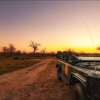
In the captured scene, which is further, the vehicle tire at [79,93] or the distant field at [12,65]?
the distant field at [12,65]

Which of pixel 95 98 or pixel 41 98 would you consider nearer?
pixel 95 98

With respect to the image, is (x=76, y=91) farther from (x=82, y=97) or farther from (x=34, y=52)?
(x=34, y=52)

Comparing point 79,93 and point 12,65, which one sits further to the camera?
point 12,65

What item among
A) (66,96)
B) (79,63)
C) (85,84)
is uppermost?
(79,63)

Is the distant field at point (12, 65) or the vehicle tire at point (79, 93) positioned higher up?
the vehicle tire at point (79, 93)

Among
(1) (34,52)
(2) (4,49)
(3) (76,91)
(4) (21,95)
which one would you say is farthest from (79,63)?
(2) (4,49)

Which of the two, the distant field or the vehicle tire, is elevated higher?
the vehicle tire

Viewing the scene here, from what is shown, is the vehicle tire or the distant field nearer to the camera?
the vehicle tire

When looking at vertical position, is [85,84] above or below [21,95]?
above

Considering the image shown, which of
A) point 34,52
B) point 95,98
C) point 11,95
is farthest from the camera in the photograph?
point 34,52

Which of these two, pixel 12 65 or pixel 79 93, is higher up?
pixel 79 93

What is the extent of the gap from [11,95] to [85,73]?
394 cm

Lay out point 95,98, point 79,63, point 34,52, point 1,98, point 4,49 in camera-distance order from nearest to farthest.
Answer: point 95,98, point 79,63, point 1,98, point 34,52, point 4,49

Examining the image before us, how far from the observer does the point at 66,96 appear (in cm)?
759
